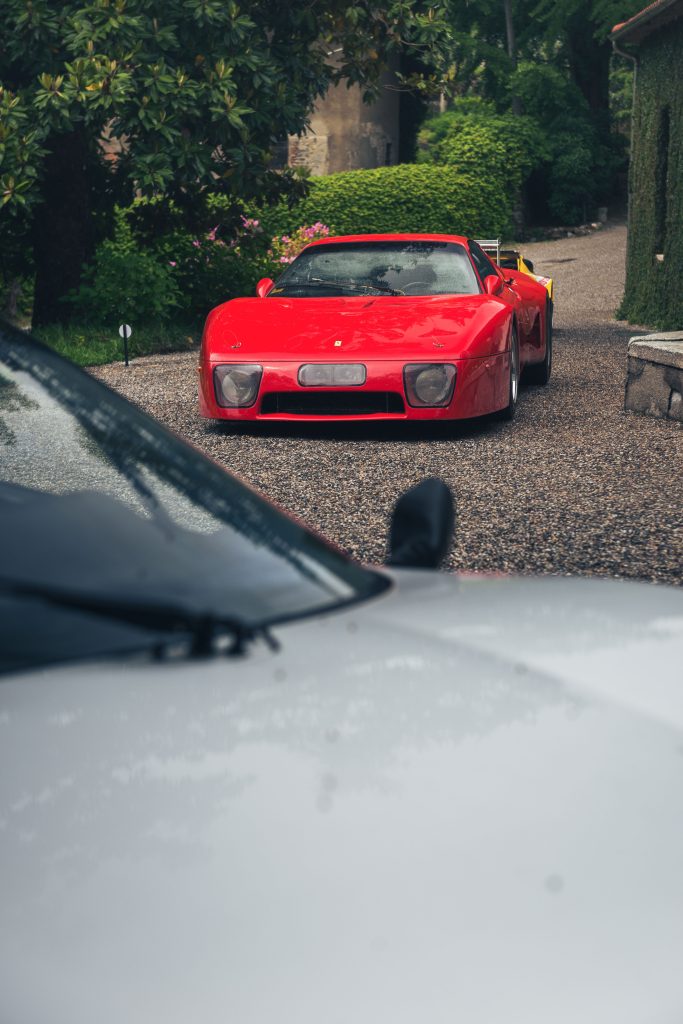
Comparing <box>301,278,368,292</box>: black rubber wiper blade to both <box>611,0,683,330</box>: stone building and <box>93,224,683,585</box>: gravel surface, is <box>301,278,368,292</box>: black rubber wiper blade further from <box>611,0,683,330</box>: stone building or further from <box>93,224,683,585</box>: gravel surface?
<box>611,0,683,330</box>: stone building

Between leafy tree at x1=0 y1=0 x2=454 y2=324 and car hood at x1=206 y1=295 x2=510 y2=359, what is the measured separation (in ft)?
16.4

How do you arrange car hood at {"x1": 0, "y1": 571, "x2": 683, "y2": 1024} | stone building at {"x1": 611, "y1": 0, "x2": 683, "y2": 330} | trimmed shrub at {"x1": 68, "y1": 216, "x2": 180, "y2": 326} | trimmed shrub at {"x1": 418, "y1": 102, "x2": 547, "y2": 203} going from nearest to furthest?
car hood at {"x1": 0, "y1": 571, "x2": 683, "y2": 1024} → trimmed shrub at {"x1": 68, "y1": 216, "x2": 180, "y2": 326} → stone building at {"x1": 611, "y1": 0, "x2": 683, "y2": 330} → trimmed shrub at {"x1": 418, "y1": 102, "x2": 547, "y2": 203}

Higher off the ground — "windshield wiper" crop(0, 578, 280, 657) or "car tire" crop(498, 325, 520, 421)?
"windshield wiper" crop(0, 578, 280, 657)

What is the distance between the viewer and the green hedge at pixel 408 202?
28.1 meters

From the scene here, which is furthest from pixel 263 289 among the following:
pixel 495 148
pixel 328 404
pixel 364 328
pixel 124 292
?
pixel 495 148

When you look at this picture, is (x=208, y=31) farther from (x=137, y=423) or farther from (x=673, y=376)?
(x=137, y=423)

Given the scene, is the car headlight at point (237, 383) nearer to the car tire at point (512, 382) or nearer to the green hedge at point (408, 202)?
the car tire at point (512, 382)

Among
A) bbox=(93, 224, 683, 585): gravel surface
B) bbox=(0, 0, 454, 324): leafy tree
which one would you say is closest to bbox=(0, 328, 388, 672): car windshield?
bbox=(93, 224, 683, 585): gravel surface

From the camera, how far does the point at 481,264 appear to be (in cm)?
952

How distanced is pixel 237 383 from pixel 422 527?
6130 mm

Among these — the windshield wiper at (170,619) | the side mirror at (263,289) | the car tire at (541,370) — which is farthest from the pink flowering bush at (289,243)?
the windshield wiper at (170,619)

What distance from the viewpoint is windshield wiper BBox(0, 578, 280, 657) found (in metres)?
1.42

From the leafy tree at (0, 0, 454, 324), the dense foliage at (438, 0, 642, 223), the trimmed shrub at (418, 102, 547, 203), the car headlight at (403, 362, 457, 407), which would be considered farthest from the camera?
the dense foliage at (438, 0, 642, 223)

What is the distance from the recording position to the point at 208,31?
1323 cm
